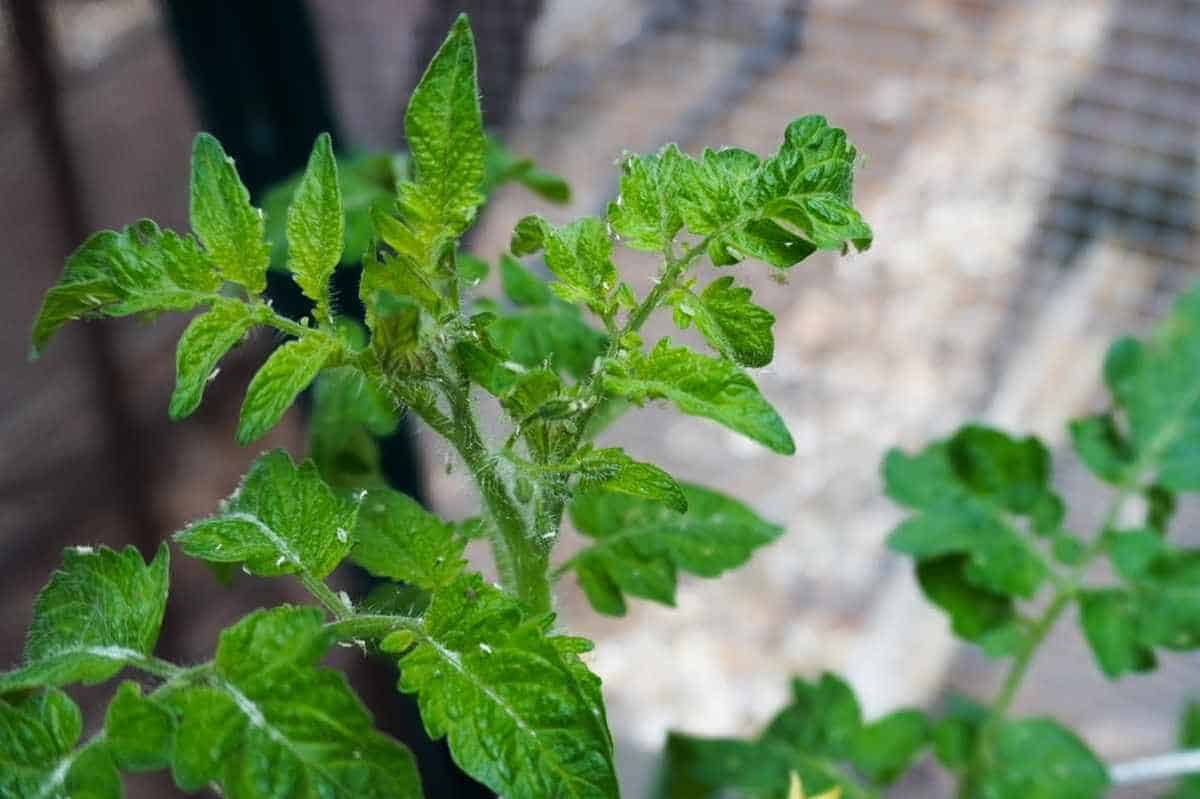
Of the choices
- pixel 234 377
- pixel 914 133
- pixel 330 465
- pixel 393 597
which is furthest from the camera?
pixel 914 133

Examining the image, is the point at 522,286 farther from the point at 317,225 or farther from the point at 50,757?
the point at 50,757

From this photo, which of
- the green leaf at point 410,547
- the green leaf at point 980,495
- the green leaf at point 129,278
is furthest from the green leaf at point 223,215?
the green leaf at point 980,495

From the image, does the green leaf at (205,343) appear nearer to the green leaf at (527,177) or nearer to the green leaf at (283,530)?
the green leaf at (283,530)

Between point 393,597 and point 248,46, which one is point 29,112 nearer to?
point 248,46

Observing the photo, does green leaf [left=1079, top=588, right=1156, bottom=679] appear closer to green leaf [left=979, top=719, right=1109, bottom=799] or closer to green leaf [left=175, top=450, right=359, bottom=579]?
green leaf [left=979, top=719, right=1109, bottom=799]

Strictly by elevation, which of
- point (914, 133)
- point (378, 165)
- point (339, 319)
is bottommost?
point (339, 319)

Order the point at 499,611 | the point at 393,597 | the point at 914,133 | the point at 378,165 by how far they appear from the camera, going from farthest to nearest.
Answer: the point at 914,133, the point at 378,165, the point at 393,597, the point at 499,611

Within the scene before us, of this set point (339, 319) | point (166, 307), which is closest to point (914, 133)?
point (339, 319)
